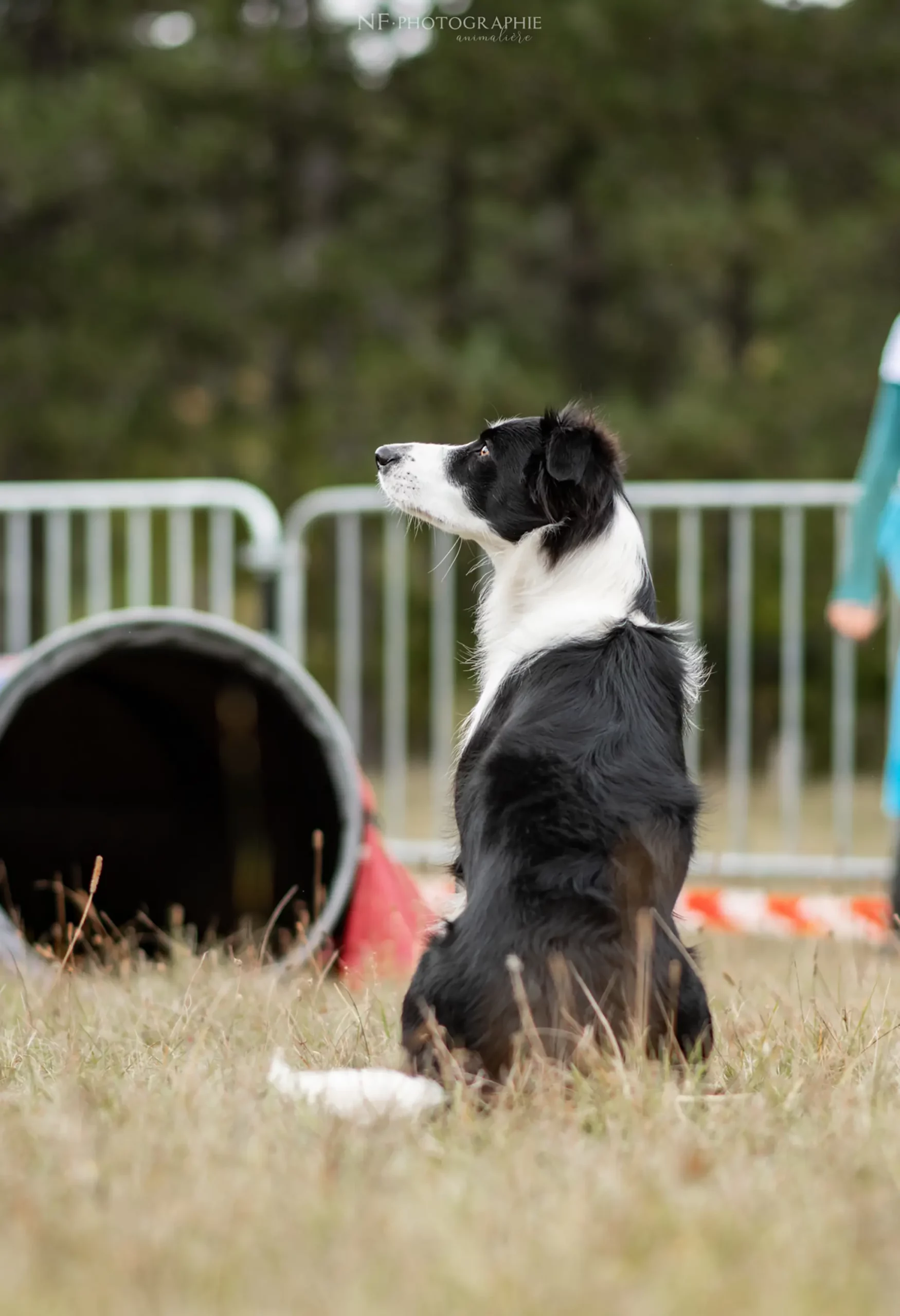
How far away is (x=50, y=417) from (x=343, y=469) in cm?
241

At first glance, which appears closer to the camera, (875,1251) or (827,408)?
(875,1251)

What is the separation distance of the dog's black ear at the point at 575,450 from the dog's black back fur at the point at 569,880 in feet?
1.41

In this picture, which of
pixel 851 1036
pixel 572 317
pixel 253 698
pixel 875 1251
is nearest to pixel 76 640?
pixel 253 698

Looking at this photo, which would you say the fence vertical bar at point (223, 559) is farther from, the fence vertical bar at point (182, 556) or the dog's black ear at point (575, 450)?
the dog's black ear at point (575, 450)

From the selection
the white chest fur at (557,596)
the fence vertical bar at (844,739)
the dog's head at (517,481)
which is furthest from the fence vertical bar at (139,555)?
the white chest fur at (557,596)

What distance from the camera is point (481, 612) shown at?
3.12m

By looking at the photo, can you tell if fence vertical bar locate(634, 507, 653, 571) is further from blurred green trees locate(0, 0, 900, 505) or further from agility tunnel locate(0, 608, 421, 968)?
agility tunnel locate(0, 608, 421, 968)

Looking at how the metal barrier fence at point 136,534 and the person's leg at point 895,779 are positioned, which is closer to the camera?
the person's leg at point 895,779

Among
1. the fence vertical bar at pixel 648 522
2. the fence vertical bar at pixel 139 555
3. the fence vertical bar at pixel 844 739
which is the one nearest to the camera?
the fence vertical bar at pixel 844 739

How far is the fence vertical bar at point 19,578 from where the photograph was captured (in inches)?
294

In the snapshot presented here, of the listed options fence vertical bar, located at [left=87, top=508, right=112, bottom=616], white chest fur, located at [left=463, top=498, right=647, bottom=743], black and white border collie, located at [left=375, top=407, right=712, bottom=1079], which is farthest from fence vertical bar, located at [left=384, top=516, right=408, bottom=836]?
black and white border collie, located at [left=375, top=407, right=712, bottom=1079]

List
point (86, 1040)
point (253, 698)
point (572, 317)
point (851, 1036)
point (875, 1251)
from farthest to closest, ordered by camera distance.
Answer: point (572, 317) → point (253, 698) → point (86, 1040) → point (851, 1036) → point (875, 1251)

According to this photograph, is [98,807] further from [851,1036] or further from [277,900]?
[851,1036]

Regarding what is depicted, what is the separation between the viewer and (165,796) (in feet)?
18.7
